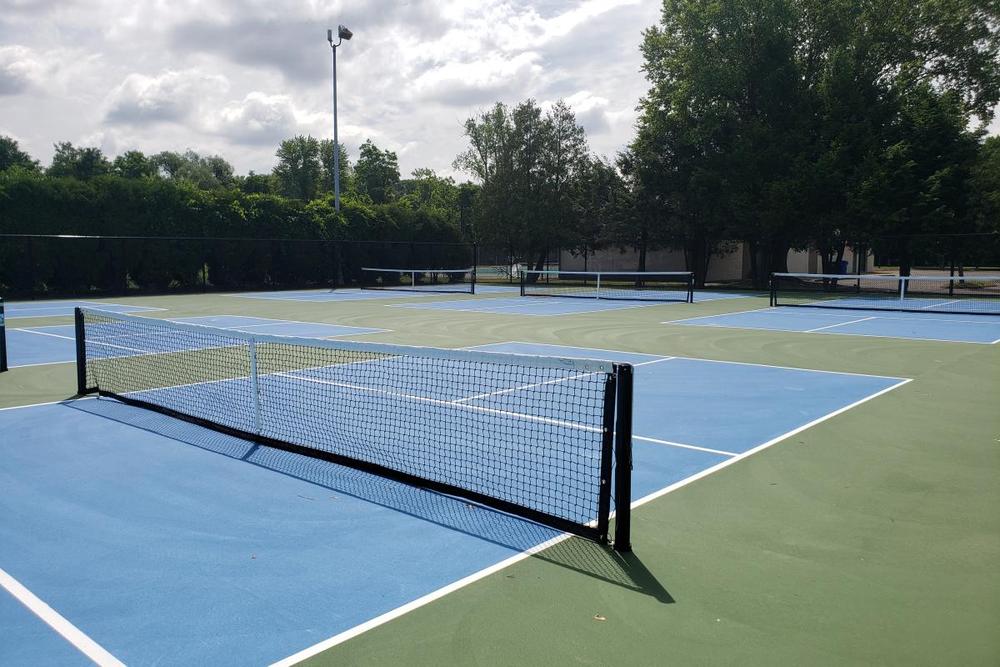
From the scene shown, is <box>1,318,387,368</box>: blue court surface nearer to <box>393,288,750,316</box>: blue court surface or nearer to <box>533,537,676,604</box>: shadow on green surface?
<box>393,288,750,316</box>: blue court surface

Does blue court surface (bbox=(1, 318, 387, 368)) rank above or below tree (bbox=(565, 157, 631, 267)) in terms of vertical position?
below

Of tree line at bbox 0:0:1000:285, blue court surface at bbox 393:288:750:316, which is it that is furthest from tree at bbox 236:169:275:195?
blue court surface at bbox 393:288:750:316

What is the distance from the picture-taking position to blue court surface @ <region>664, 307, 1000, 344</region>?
1734cm

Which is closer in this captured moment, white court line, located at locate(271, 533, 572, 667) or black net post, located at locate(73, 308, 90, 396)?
white court line, located at locate(271, 533, 572, 667)

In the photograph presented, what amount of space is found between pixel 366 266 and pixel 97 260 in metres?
14.5

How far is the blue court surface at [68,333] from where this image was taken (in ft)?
44.0

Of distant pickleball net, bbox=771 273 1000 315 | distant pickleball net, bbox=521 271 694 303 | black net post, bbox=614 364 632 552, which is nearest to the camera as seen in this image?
black net post, bbox=614 364 632 552

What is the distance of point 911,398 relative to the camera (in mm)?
9789

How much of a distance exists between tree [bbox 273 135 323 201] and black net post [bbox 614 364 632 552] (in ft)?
275

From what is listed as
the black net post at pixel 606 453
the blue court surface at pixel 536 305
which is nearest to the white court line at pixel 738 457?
the black net post at pixel 606 453

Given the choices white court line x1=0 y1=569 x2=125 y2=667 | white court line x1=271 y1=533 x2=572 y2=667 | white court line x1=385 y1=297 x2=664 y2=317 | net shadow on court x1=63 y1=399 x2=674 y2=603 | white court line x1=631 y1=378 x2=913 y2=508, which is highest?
white court line x1=385 y1=297 x2=664 y2=317

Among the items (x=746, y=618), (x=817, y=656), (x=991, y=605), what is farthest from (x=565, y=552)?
(x=991, y=605)

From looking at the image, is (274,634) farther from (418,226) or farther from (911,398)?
(418,226)

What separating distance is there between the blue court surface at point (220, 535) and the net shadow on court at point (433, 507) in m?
0.02
